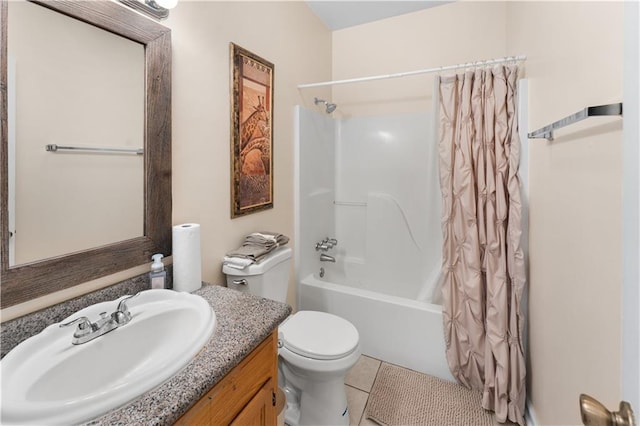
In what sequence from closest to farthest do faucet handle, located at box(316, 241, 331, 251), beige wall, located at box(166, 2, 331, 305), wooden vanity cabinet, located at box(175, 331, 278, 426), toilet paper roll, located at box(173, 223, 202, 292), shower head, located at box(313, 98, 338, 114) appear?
wooden vanity cabinet, located at box(175, 331, 278, 426), toilet paper roll, located at box(173, 223, 202, 292), beige wall, located at box(166, 2, 331, 305), shower head, located at box(313, 98, 338, 114), faucet handle, located at box(316, 241, 331, 251)

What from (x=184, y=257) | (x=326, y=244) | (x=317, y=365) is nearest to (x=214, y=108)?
(x=184, y=257)

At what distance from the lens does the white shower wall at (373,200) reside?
2.27 m

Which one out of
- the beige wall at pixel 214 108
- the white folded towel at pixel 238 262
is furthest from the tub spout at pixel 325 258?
the white folded towel at pixel 238 262

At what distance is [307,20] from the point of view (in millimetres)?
2191

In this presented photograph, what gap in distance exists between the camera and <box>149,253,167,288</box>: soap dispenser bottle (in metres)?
1.08

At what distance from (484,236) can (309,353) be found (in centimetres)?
114

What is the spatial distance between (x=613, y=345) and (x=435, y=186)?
165 cm

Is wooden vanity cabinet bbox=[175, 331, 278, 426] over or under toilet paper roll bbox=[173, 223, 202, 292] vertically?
under

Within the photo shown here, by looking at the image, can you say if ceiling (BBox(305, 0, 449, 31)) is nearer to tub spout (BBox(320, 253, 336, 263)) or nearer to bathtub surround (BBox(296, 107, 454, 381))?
bathtub surround (BBox(296, 107, 454, 381))

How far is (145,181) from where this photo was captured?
1.10 metres

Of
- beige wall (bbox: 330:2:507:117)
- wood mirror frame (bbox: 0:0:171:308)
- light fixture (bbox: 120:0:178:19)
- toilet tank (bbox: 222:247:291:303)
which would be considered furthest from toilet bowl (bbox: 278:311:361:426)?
beige wall (bbox: 330:2:507:117)

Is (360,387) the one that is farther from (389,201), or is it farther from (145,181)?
(145,181)

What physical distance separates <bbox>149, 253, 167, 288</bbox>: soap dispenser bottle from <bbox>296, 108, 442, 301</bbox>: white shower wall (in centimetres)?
114

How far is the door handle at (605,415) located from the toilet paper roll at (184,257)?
116 cm
